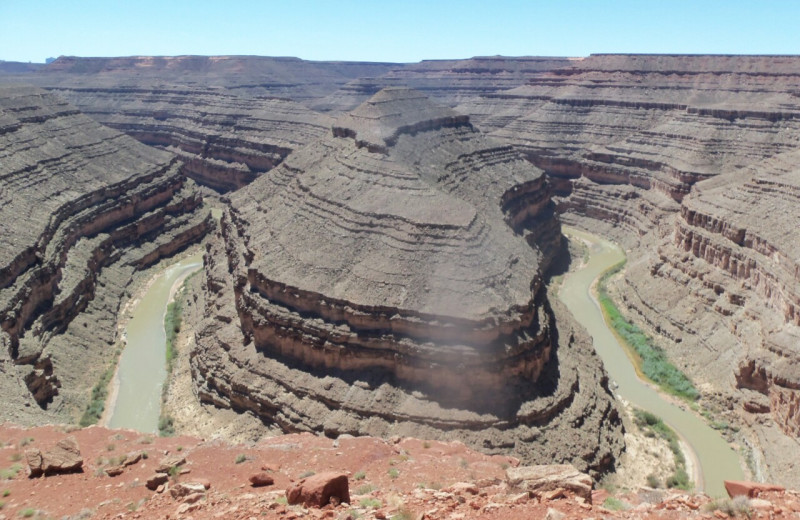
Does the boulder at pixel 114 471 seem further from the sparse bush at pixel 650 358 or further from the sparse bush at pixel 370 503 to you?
the sparse bush at pixel 650 358

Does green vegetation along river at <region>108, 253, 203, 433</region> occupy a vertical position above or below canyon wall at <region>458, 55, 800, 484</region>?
below

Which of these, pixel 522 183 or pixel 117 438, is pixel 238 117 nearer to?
pixel 522 183

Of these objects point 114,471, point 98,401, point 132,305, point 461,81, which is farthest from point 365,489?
point 461,81

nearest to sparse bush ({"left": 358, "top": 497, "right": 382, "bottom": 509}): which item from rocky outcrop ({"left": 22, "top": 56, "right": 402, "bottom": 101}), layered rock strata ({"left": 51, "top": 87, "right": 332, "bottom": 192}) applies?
layered rock strata ({"left": 51, "top": 87, "right": 332, "bottom": 192})

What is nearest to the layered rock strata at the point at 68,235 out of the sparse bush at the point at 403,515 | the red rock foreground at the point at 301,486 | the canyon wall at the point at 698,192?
the red rock foreground at the point at 301,486

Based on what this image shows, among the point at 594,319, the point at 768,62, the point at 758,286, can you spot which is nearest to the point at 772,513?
the point at 758,286

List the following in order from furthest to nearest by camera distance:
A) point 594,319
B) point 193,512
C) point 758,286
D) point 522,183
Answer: point 522,183 → point 594,319 → point 758,286 → point 193,512

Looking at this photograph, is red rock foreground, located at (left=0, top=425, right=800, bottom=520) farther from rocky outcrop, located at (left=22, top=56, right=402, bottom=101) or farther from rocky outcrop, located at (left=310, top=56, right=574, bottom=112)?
rocky outcrop, located at (left=22, top=56, right=402, bottom=101)
